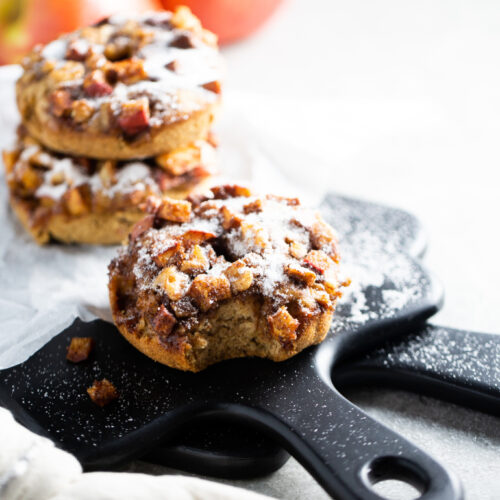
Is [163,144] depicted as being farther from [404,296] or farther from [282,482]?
[282,482]

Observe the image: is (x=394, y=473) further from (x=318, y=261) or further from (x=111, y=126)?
(x=111, y=126)

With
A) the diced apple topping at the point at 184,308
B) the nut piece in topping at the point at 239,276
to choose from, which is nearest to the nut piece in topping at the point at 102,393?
the diced apple topping at the point at 184,308

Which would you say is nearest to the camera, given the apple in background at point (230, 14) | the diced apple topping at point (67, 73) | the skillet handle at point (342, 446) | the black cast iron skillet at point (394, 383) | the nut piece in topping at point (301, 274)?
→ the skillet handle at point (342, 446)

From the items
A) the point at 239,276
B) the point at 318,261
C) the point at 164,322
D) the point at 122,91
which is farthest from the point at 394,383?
the point at 122,91

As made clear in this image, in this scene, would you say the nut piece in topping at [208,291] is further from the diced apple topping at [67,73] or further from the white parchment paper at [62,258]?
the diced apple topping at [67,73]

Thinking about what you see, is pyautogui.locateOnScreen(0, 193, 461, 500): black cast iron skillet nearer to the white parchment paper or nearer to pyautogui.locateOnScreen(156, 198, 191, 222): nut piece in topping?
the white parchment paper

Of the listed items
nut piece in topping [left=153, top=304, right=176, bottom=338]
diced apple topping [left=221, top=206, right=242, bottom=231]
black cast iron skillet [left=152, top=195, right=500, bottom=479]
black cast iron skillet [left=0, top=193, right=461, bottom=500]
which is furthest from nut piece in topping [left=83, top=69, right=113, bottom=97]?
black cast iron skillet [left=152, top=195, right=500, bottom=479]

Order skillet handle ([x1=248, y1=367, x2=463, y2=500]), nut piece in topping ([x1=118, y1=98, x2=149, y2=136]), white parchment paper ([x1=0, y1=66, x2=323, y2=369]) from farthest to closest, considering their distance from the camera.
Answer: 1. nut piece in topping ([x1=118, y1=98, x2=149, y2=136])
2. white parchment paper ([x1=0, y1=66, x2=323, y2=369])
3. skillet handle ([x1=248, y1=367, x2=463, y2=500])
